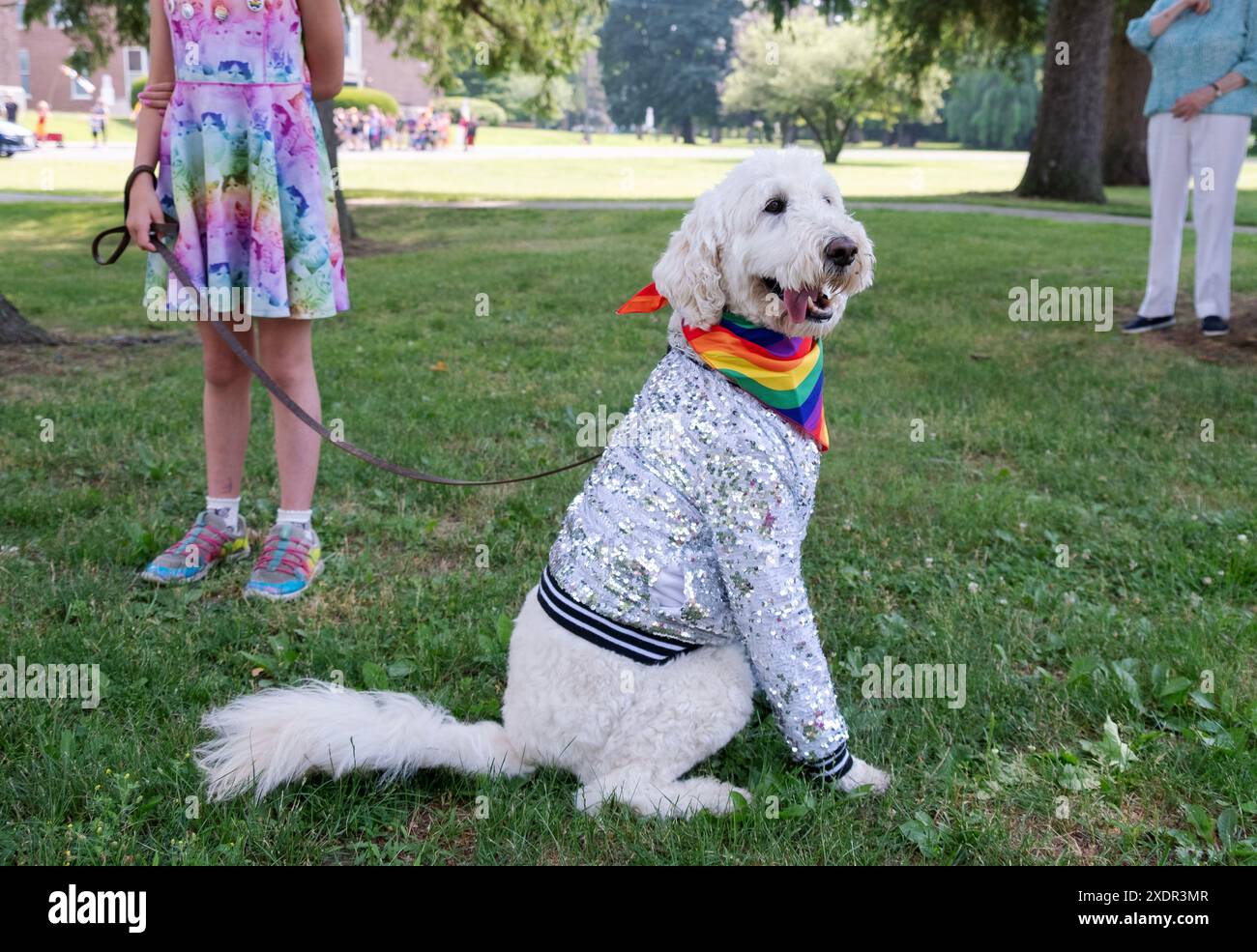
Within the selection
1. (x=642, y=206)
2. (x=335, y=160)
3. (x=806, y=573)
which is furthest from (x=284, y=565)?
(x=642, y=206)

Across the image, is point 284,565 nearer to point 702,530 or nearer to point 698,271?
point 702,530

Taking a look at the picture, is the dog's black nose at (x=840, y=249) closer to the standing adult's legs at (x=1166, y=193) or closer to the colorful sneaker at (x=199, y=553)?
the colorful sneaker at (x=199, y=553)

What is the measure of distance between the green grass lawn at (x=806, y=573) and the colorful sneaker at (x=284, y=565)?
2.7 inches

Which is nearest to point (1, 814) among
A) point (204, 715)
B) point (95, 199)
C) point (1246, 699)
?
point (204, 715)

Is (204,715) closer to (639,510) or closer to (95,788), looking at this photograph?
(95,788)

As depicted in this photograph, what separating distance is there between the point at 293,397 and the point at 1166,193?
650cm

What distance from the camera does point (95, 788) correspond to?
98.6 inches

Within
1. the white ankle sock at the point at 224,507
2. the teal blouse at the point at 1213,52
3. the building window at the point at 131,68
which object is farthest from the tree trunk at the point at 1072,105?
the building window at the point at 131,68

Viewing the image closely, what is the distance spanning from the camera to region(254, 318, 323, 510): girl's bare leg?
3.76 m

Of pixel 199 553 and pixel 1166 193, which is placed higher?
pixel 1166 193

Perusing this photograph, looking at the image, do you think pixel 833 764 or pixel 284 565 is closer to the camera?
pixel 833 764

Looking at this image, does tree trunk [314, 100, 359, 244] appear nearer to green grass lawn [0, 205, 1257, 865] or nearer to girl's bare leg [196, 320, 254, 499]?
green grass lawn [0, 205, 1257, 865]

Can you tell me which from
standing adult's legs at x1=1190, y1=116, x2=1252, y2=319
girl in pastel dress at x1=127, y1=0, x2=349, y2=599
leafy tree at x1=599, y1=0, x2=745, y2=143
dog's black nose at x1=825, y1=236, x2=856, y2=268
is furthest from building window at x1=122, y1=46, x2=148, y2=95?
dog's black nose at x1=825, y1=236, x2=856, y2=268

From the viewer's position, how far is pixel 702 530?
98.7 inches
